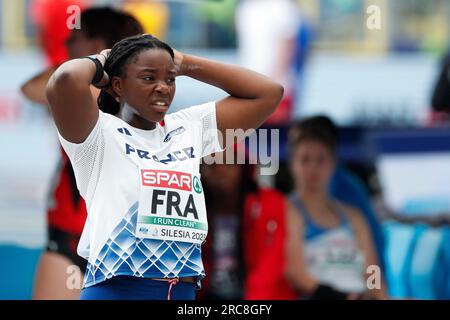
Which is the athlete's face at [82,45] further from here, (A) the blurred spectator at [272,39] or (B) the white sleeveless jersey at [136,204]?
(A) the blurred spectator at [272,39]

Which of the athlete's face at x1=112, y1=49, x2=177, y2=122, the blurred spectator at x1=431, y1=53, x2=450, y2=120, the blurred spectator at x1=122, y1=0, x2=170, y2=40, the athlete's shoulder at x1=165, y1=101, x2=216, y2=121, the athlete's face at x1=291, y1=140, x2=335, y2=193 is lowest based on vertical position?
the athlete's face at x1=291, y1=140, x2=335, y2=193

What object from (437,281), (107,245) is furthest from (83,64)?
(437,281)

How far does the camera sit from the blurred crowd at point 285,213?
5215mm

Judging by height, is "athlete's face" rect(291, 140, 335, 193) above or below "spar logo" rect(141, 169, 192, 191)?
below

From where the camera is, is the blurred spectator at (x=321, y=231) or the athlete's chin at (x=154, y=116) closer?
the athlete's chin at (x=154, y=116)

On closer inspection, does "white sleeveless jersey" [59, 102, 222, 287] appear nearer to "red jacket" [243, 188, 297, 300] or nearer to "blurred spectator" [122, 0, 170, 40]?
"red jacket" [243, 188, 297, 300]

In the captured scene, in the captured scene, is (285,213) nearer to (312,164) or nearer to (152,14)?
(312,164)

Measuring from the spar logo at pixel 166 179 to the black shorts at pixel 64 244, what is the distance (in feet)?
6.55

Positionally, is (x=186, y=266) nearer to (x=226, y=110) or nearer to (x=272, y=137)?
(x=226, y=110)

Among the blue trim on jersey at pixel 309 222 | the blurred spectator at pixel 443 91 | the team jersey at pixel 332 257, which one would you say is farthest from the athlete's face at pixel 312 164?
the blurred spectator at pixel 443 91

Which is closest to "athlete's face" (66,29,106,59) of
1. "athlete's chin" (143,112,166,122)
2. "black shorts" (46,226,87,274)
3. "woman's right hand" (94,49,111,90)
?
"black shorts" (46,226,87,274)

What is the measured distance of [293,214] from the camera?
5.73m

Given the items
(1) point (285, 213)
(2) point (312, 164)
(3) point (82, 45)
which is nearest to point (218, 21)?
(2) point (312, 164)

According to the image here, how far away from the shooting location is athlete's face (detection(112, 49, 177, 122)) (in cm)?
288
